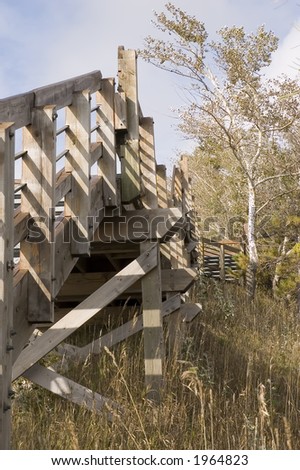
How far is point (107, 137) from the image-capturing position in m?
6.56

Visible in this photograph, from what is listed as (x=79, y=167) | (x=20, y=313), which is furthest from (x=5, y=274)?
(x=79, y=167)

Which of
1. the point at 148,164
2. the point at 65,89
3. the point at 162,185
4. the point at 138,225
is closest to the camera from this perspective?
the point at 65,89

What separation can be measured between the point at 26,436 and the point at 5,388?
175 centimetres

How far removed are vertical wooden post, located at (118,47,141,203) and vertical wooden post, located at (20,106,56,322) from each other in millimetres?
2574

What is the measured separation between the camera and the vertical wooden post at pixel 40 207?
4395mm

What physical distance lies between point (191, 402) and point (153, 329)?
80cm

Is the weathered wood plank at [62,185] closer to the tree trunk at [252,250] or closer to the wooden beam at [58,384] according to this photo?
the wooden beam at [58,384]

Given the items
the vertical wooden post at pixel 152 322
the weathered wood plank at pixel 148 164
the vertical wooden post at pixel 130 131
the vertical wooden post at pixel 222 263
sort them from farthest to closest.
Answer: the vertical wooden post at pixel 222 263, the weathered wood plank at pixel 148 164, the vertical wooden post at pixel 130 131, the vertical wooden post at pixel 152 322

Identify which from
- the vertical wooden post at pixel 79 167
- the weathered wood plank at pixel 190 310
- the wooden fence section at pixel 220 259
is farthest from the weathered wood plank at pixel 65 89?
the wooden fence section at pixel 220 259

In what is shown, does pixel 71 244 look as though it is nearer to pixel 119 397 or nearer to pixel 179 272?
pixel 119 397

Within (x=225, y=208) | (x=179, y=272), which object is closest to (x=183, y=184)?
(x=179, y=272)

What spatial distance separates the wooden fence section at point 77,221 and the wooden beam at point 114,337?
17 mm

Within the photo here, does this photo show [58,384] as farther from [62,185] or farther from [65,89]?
[65,89]

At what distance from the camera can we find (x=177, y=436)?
16.5 ft
